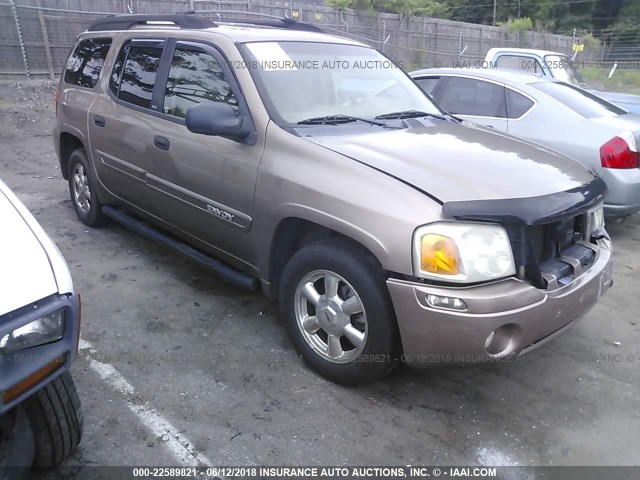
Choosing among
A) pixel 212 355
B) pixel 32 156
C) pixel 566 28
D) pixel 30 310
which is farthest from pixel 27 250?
pixel 566 28

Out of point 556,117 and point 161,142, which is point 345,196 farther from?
point 556,117

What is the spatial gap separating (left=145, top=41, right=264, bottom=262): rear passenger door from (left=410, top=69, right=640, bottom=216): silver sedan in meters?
3.33

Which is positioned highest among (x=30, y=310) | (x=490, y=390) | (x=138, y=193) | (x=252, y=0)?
(x=252, y=0)

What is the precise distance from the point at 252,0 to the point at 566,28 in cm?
4674

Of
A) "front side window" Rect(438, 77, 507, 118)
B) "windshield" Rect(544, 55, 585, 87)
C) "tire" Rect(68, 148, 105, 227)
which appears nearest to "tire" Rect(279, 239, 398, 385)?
"tire" Rect(68, 148, 105, 227)

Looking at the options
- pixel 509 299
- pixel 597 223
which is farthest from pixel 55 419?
pixel 597 223

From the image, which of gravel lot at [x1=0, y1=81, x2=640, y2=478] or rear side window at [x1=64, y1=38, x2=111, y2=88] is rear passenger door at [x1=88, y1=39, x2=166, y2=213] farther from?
gravel lot at [x1=0, y1=81, x2=640, y2=478]

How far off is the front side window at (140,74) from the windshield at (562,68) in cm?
671

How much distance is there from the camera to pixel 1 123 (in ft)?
34.9

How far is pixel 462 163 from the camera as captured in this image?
2922 mm

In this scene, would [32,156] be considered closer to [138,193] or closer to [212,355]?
[138,193]

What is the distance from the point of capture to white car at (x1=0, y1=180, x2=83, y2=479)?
5.90ft

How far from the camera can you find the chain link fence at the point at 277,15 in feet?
43.0

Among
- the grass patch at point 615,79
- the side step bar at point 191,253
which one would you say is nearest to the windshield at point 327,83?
the side step bar at point 191,253
